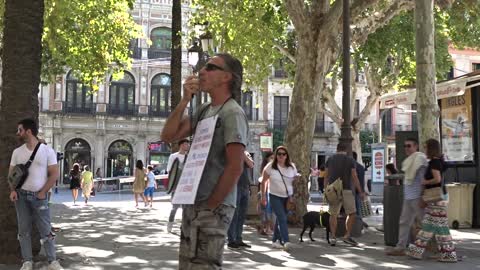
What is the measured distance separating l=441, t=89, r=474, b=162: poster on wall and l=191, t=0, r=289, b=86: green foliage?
7349mm

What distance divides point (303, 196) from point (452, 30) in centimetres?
1247

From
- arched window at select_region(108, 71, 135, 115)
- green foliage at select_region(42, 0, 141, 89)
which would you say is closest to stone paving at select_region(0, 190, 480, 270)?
green foliage at select_region(42, 0, 141, 89)

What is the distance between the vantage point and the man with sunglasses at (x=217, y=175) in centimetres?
357

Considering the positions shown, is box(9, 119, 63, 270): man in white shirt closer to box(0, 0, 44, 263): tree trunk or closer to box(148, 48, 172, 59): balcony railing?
box(0, 0, 44, 263): tree trunk

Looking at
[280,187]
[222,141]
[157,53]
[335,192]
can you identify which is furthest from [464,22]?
[157,53]

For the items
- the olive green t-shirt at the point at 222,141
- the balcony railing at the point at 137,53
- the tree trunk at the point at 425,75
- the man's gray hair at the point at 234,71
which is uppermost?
the balcony railing at the point at 137,53

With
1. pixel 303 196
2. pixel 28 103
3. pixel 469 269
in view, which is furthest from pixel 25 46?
pixel 303 196

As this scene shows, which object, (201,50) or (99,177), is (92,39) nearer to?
(201,50)

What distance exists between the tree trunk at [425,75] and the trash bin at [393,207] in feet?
2.59

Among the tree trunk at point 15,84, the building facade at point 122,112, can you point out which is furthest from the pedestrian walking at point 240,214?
the building facade at point 122,112

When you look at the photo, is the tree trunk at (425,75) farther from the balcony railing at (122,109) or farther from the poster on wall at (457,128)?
the balcony railing at (122,109)

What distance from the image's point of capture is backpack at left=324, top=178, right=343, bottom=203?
33.6ft

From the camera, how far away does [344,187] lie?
34.2ft

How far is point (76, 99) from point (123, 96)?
3.40m
